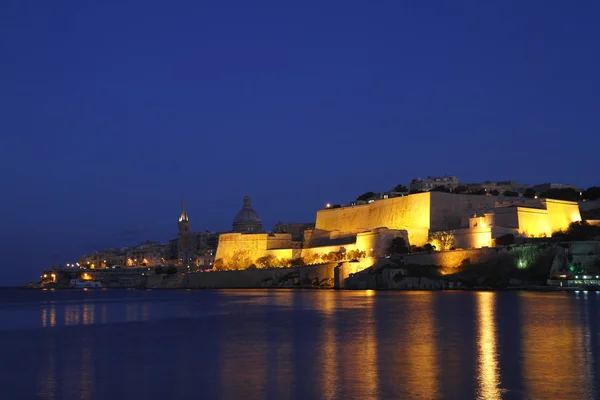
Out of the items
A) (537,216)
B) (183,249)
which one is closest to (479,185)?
(537,216)

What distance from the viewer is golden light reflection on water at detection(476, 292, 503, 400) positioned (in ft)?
25.2

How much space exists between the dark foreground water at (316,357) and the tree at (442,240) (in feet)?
66.8

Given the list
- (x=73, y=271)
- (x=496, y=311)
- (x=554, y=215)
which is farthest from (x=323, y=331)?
(x=73, y=271)

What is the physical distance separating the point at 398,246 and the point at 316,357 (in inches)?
1210

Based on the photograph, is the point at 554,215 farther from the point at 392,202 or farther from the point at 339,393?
the point at 339,393

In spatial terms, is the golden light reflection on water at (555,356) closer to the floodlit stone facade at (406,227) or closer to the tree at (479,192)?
the floodlit stone facade at (406,227)

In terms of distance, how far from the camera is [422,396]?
7.49 m

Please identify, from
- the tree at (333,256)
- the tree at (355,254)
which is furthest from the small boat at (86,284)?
the tree at (355,254)

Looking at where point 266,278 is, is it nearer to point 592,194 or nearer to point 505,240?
point 505,240

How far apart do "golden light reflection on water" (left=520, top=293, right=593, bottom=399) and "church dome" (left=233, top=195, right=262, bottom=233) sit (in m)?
46.6

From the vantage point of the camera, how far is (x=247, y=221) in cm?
6419

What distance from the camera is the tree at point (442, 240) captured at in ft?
129

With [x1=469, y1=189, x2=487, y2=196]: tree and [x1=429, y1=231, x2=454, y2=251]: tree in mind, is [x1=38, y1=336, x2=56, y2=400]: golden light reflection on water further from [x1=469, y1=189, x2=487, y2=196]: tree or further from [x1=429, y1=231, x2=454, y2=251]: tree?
[x1=469, y1=189, x2=487, y2=196]: tree

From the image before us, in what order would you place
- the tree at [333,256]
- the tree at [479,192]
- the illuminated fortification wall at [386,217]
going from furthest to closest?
the tree at [479,192]
the tree at [333,256]
the illuminated fortification wall at [386,217]
